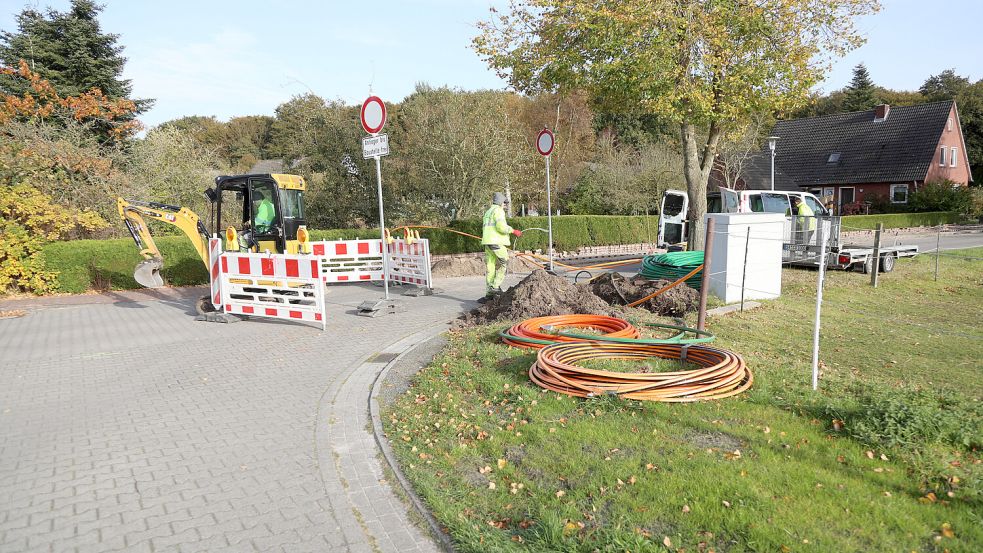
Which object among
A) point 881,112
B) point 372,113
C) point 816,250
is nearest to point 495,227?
point 372,113

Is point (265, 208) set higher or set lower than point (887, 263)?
higher

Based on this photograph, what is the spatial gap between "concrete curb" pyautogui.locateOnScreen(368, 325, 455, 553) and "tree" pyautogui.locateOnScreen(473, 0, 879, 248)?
8241 mm

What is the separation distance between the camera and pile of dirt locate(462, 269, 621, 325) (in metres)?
8.94

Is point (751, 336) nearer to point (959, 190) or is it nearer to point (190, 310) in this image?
point (190, 310)

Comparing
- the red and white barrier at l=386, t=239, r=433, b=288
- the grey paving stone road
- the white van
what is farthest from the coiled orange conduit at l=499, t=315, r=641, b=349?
the white van

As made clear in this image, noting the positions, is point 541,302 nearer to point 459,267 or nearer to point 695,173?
point 459,267

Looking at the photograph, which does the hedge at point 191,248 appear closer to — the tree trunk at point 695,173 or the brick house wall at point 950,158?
the tree trunk at point 695,173

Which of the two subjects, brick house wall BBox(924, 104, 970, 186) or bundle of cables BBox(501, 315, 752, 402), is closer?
bundle of cables BBox(501, 315, 752, 402)

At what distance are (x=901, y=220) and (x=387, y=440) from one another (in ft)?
124

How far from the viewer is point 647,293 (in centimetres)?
991

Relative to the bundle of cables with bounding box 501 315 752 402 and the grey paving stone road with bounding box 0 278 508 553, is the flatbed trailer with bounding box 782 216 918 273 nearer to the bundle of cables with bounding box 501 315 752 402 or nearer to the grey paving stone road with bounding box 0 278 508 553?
the bundle of cables with bounding box 501 315 752 402

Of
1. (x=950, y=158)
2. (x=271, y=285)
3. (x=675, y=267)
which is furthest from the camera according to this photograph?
(x=950, y=158)

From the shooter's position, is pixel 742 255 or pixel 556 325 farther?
pixel 742 255

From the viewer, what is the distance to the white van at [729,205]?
15.3 m
